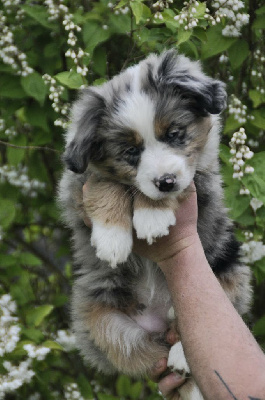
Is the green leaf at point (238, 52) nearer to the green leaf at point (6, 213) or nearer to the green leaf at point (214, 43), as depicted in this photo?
the green leaf at point (214, 43)

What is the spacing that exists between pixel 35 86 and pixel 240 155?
1.32m

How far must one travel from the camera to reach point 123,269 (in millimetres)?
3572

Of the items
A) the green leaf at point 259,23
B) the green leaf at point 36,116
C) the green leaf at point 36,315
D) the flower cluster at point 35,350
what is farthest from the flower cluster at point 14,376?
the green leaf at point 259,23

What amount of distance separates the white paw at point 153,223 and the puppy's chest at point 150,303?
0.50 meters

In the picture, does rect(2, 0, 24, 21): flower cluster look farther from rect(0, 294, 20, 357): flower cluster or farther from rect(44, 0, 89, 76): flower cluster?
rect(0, 294, 20, 357): flower cluster

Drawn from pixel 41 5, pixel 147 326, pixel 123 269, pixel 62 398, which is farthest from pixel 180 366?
pixel 41 5

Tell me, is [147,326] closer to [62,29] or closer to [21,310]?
[21,310]

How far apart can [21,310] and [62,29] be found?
6.09ft

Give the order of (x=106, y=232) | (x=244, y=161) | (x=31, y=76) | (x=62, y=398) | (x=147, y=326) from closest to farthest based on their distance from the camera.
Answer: (x=106, y=232) → (x=147, y=326) → (x=244, y=161) → (x=31, y=76) → (x=62, y=398)

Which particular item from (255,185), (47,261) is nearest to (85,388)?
(47,261)

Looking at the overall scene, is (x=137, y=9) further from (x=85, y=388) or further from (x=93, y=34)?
(x=85, y=388)

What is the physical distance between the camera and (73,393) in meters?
4.64

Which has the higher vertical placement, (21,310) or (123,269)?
(123,269)

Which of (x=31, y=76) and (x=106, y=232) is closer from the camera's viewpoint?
(x=106, y=232)
